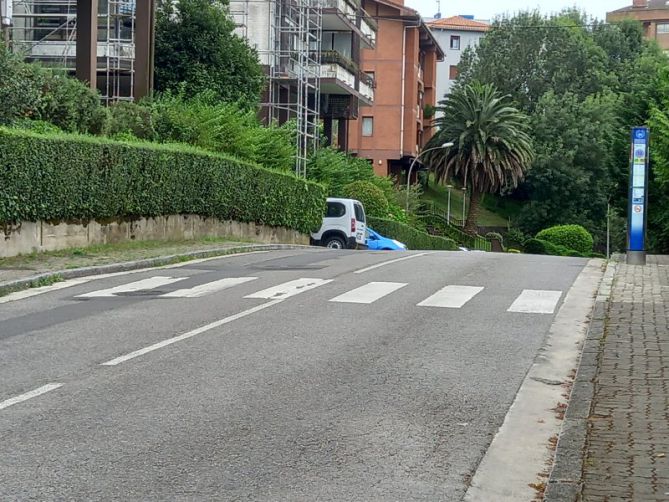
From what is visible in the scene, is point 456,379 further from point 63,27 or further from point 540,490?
point 63,27

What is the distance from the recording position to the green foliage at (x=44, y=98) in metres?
24.0

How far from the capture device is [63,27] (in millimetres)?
41594

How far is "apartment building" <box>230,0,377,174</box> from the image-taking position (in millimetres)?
47812

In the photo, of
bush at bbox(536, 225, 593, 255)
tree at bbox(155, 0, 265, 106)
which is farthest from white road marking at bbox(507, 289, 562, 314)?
bush at bbox(536, 225, 593, 255)

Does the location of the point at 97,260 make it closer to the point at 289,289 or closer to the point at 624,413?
the point at 289,289

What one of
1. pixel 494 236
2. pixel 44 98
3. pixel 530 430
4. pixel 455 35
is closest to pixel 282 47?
pixel 44 98

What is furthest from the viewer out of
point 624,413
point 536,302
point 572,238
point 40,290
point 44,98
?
point 572,238

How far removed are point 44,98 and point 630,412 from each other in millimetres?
19862

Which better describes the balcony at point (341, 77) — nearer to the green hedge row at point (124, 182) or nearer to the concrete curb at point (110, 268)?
the green hedge row at point (124, 182)

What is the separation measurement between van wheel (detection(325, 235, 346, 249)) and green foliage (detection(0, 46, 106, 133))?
12.2m

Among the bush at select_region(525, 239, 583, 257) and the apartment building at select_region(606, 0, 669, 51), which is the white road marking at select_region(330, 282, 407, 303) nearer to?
the bush at select_region(525, 239, 583, 257)

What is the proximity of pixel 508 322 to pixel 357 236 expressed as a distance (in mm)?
25193

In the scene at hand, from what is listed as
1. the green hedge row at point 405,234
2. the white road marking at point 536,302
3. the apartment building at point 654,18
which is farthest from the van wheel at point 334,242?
the apartment building at point 654,18

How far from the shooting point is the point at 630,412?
810 centimetres
